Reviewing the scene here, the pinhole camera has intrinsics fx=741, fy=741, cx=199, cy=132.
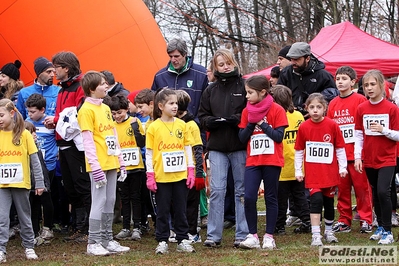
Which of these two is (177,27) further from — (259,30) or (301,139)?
(301,139)

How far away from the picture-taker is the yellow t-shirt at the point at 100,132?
737cm

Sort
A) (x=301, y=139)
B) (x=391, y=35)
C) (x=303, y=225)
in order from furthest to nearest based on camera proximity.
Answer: (x=391, y=35)
(x=303, y=225)
(x=301, y=139)

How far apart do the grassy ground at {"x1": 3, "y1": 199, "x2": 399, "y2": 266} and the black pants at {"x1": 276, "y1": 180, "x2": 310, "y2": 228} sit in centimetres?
23

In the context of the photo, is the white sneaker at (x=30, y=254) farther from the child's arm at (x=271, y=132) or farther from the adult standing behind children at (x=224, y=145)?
the child's arm at (x=271, y=132)

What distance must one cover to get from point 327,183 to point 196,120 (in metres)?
1.67

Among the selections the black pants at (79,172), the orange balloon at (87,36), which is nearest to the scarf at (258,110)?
the black pants at (79,172)

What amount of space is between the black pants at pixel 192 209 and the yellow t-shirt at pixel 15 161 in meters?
1.75

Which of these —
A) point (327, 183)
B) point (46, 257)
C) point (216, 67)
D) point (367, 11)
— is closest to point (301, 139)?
point (327, 183)

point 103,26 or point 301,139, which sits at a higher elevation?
point 103,26

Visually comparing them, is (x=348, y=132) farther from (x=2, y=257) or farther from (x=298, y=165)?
(x=2, y=257)

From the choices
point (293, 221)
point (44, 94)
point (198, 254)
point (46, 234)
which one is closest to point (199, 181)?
point (198, 254)

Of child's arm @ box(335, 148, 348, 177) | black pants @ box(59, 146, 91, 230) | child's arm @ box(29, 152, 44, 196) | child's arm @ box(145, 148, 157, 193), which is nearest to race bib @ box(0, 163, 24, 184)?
child's arm @ box(29, 152, 44, 196)

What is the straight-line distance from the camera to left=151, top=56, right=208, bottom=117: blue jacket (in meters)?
8.62

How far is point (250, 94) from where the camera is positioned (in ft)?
24.2
